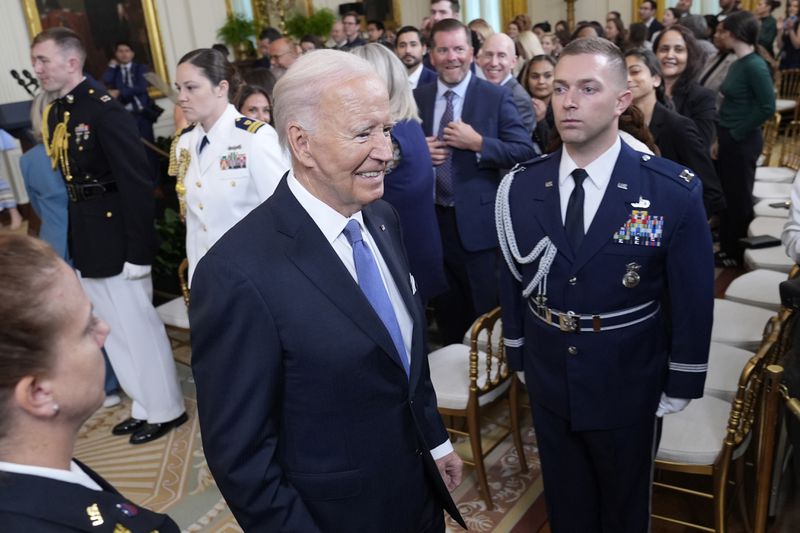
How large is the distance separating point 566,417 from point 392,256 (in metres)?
0.76

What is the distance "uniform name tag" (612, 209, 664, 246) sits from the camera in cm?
173

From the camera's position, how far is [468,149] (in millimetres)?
3094

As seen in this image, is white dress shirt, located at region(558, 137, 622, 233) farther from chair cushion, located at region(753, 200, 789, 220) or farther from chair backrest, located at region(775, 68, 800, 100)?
chair backrest, located at region(775, 68, 800, 100)

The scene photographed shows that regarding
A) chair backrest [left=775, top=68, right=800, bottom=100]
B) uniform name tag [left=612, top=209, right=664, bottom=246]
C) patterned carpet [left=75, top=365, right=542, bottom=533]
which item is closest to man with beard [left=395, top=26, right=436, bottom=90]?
patterned carpet [left=75, top=365, right=542, bottom=533]

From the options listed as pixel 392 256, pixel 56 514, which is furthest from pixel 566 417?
pixel 56 514

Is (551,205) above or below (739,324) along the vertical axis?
above

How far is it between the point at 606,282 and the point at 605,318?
10 cm

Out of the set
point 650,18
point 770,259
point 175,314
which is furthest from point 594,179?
point 650,18

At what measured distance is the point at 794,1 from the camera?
9.42 metres

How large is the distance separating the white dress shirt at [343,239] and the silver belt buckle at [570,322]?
529mm

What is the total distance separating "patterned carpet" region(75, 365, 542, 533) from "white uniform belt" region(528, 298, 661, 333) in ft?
3.34

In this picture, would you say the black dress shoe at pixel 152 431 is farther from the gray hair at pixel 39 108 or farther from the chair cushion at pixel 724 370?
the chair cushion at pixel 724 370

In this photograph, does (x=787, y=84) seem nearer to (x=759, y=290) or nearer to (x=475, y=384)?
(x=759, y=290)

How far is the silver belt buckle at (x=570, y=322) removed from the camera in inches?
71.1
